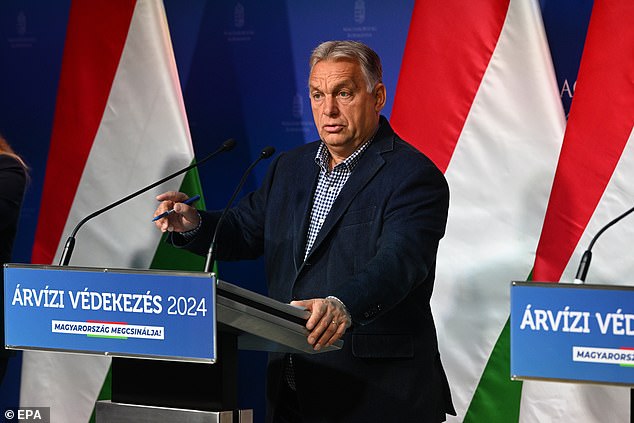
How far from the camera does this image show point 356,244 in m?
2.25

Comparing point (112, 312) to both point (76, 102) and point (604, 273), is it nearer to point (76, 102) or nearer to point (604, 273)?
point (604, 273)

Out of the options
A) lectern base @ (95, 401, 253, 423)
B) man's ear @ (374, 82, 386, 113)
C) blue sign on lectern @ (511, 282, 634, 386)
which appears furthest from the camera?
man's ear @ (374, 82, 386, 113)

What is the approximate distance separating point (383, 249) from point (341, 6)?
1.65m

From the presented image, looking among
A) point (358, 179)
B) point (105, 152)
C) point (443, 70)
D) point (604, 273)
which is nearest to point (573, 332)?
point (358, 179)

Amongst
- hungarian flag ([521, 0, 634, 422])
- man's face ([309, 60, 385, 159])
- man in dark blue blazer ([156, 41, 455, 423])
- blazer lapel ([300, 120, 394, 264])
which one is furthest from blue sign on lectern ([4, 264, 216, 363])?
hungarian flag ([521, 0, 634, 422])

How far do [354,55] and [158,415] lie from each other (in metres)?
1.04

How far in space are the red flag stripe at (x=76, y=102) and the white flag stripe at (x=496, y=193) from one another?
139 cm

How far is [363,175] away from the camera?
2.34 metres

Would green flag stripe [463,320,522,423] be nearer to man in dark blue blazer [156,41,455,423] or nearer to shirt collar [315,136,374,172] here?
man in dark blue blazer [156,41,455,423]

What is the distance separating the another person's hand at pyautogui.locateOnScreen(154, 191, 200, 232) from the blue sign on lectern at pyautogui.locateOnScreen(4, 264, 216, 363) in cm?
43

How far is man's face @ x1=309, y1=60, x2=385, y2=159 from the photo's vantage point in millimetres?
2357

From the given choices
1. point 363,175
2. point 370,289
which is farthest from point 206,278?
point 363,175

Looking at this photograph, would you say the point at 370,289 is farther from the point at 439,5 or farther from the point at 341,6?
the point at 341,6

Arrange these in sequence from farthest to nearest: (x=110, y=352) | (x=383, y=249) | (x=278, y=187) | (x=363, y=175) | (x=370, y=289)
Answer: (x=278, y=187), (x=363, y=175), (x=383, y=249), (x=370, y=289), (x=110, y=352)
